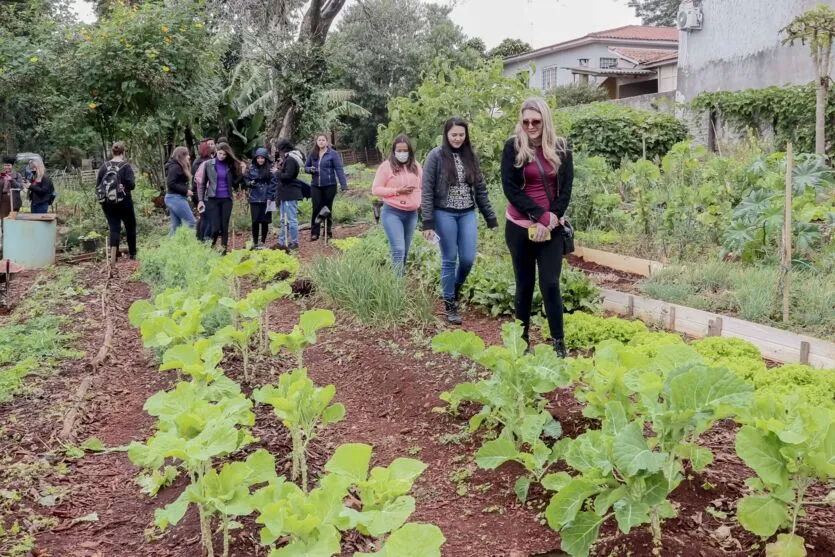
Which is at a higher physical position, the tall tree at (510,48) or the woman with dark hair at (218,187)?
the tall tree at (510,48)

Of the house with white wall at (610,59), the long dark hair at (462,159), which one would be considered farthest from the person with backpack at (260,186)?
the house with white wall at (610,59)

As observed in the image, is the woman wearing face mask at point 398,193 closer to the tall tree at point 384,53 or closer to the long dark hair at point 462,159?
the long dark hair at point 462,159

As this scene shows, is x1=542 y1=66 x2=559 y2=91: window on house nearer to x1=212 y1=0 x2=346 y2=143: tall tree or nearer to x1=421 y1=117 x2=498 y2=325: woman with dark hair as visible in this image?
x1=212 y1=0 x2=346 y2=143: tall tree

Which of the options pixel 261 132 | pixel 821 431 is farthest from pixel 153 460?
pixel 261 132

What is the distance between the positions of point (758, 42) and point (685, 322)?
1461cm

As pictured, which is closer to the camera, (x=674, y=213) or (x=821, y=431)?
(x=821, y=431)

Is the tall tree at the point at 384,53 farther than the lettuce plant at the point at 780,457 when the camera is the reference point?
Yes

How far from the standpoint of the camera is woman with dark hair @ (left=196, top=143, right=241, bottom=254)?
9.41 meters

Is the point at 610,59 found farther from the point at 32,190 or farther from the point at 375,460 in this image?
the point at 375,460

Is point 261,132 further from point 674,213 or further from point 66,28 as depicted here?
point 674,213

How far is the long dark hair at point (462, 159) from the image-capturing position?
5770 millimetres

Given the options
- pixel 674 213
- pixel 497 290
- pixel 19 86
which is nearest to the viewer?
pixel 497 290

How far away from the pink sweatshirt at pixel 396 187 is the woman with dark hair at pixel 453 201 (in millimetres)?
814

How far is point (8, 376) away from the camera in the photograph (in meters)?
4.90
